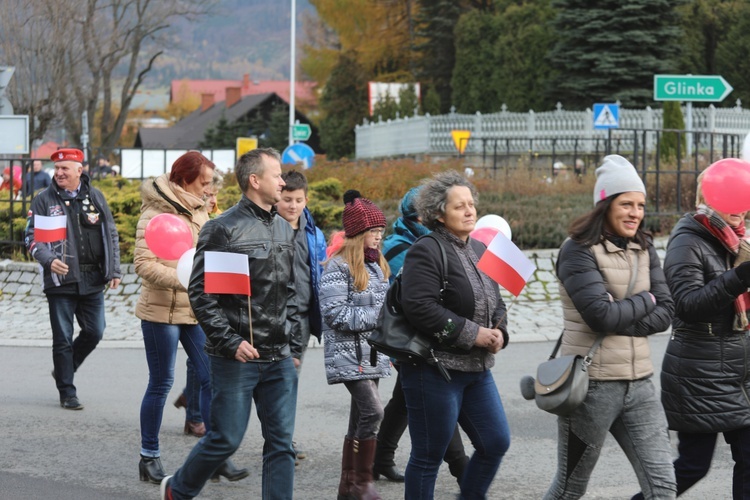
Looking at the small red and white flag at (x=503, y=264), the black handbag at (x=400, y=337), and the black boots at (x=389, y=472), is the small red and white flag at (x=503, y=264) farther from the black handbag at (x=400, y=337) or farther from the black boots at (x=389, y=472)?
the black boots at (x=389, y=472)

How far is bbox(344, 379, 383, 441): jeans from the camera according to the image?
5.92 metres

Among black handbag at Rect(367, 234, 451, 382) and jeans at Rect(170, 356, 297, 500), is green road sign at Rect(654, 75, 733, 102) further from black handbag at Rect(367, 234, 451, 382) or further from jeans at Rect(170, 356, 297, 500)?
jeans at Rect(170, 356, 297, 500)

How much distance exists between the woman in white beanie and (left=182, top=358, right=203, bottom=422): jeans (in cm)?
303

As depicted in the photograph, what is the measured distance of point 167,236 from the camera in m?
6.40

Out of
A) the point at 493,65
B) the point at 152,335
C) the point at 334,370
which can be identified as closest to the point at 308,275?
the point at 334,370

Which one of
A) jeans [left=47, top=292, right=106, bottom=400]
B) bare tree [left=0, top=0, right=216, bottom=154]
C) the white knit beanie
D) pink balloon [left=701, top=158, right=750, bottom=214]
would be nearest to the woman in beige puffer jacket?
jeans [left=47, top=292, right=106, bottom=400]

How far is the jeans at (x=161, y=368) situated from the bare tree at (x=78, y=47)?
1977 cm

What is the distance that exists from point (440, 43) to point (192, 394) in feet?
160

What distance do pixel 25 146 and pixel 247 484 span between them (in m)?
7.99

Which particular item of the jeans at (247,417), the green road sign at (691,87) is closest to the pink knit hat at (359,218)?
the jeans at (247,417)

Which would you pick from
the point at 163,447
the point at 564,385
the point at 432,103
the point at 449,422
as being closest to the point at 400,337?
the point at 449,422

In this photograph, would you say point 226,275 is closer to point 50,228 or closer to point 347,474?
point 347,474

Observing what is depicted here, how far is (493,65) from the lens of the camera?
46.3 meters

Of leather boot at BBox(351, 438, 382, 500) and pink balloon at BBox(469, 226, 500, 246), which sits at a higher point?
pink balloon at BBox(469, 226, 500, 246)
